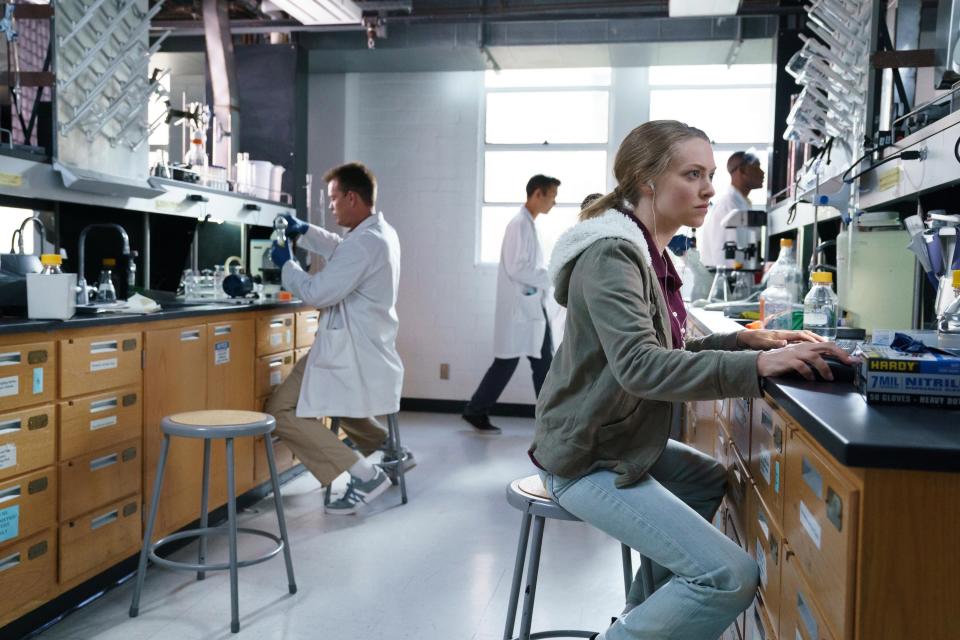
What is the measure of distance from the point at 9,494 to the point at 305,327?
6.70 feet

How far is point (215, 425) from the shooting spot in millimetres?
2502

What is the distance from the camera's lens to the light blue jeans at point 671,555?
1387 millimetres

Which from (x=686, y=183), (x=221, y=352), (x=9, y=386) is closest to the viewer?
(x=686, y=183)

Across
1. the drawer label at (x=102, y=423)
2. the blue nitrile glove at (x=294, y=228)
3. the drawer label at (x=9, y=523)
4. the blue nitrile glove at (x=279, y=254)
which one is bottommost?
the drawer label at (x=9, y=523)

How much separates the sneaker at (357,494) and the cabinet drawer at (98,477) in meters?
1.02

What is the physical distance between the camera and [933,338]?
60.8 inches

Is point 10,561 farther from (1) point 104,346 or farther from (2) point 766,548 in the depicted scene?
(2) point 766,548

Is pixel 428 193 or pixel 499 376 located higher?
pixel 428 193

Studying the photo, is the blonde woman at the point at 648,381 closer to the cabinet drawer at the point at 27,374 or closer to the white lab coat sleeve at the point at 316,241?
the cabinet drawer at the point at 27,374

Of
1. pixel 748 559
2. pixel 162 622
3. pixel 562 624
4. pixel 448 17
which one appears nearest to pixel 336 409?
pixel 162 622

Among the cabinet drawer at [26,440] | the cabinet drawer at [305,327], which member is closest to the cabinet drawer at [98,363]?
the cabinet drawer at [26,440]

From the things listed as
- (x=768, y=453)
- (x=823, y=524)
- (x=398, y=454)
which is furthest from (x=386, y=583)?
(x=823, y=524)

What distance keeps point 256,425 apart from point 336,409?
3.25ft

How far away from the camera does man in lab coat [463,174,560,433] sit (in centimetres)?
532
